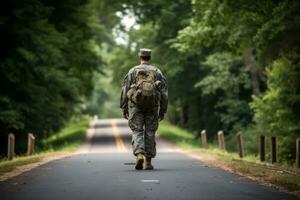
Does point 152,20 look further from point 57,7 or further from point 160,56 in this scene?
point 57,7

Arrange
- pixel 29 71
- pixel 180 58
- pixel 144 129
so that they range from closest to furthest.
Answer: pixel 144 129 → pixel 29 71 → pixel 180 58

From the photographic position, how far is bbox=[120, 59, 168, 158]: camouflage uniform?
13.0 metres

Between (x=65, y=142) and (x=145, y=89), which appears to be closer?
(x=145, y=89)

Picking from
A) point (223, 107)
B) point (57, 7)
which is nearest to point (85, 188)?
point (57, 7)

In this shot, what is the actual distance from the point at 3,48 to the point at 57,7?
9.99 metres

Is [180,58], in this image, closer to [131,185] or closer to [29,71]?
[29,71]

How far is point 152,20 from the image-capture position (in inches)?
1683

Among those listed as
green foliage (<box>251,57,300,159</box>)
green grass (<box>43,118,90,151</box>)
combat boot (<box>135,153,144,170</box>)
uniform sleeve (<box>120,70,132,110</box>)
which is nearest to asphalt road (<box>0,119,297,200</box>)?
combat boot (<box>135,153,144,170</box>)

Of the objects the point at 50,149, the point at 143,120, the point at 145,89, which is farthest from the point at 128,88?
the point at 50,149

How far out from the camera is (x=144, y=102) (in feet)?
42.3

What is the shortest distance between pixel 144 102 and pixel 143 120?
46 cm

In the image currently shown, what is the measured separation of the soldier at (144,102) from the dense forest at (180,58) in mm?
2409

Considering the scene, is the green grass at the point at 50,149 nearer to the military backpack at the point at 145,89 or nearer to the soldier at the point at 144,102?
the soldier at the point at 144,102

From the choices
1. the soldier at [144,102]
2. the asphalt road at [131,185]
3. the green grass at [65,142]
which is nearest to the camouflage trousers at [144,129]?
the soldier at [144,102]
